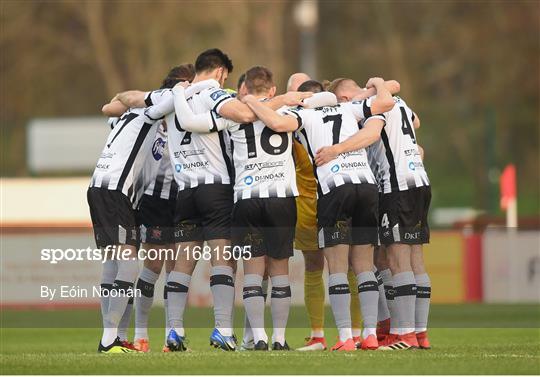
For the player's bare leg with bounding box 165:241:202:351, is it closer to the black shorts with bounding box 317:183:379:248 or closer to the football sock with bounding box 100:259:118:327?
the football sock with bounding box 100:259:118:327

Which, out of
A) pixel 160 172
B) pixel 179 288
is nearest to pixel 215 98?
pixel 160 172

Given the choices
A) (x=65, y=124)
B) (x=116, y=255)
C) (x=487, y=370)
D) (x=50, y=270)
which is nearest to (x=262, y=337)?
(x=116, y=255)

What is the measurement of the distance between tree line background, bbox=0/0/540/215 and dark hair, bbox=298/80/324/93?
688 inches

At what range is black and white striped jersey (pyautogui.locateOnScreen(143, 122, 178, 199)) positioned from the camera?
11.5m

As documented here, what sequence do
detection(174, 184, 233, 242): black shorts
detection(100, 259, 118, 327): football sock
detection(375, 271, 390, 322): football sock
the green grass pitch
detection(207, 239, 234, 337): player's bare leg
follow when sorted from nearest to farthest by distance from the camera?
the green grass pitch < detection(207, 239, 234, 337): player's bare leg < detection(174, 184, 233, 242): black shorts < detection(100, 259, 118, 327): football sock < detection(375, 271, 390, 322): football sock

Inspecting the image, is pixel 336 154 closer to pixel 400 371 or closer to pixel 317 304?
pixel 317 304

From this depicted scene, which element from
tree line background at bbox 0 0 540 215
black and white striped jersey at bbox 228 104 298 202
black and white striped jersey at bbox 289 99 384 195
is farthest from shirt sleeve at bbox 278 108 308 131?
tree line background at bbox 0 0 540 215

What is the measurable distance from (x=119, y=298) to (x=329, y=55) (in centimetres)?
3184

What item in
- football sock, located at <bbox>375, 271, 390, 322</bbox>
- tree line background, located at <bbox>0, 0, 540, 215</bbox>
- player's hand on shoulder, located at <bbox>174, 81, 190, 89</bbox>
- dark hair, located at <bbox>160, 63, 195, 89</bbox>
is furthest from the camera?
tree line background, located at <bbox>0, 0, 540, 215</bbox>

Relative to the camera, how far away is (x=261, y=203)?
35.1ft

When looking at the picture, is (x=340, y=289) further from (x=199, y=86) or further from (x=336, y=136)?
(x=199, y=86)

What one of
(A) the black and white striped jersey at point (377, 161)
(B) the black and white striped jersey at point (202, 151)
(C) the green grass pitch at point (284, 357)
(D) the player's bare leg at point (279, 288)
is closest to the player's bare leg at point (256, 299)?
(D) the player's bare leg at point (279, 288)

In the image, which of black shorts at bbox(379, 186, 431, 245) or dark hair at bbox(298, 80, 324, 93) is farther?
dark hair at bbox(298, 80, 324, 93)

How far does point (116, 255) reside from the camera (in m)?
11.1
